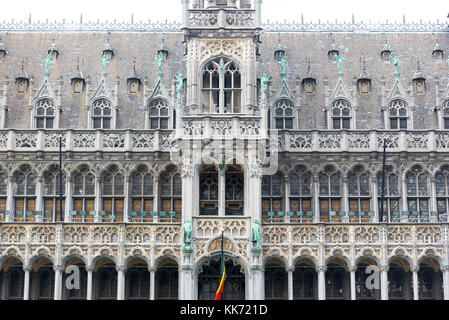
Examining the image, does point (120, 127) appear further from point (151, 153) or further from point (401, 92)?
point (401, 92)

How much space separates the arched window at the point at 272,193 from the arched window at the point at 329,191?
6.95ft

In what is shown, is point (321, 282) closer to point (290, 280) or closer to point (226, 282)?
point (290, 280)

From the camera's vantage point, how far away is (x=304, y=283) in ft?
134

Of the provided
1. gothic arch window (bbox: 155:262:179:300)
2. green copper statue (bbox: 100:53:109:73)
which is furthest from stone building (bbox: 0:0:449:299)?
green copper statue (bbox: 100:53:109:73)

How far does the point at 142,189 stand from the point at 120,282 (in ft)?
18.7

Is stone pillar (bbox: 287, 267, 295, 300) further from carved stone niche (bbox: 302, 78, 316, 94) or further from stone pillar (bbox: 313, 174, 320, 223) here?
carved stone niche (bbox: 302, 78, 316, 94)

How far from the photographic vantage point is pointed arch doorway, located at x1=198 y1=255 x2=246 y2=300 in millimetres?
39594

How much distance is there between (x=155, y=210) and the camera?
136 ft

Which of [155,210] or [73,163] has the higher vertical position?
[73,163]

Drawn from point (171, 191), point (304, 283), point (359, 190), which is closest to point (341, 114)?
point (359, 190)

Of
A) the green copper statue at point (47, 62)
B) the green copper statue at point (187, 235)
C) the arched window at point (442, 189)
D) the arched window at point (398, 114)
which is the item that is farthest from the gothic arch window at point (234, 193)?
the green copper statue at point (47, 62)

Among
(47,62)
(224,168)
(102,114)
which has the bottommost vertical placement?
(224,168)

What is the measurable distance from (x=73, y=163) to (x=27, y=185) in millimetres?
2743
